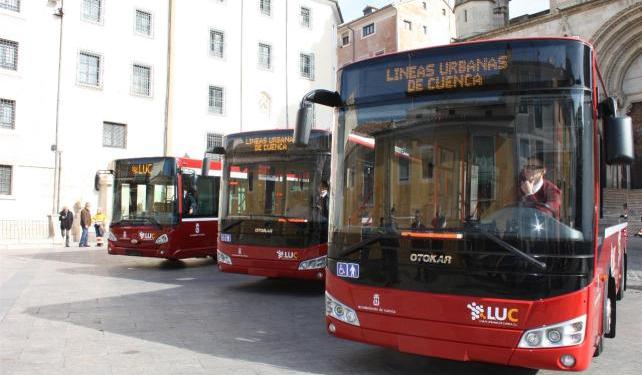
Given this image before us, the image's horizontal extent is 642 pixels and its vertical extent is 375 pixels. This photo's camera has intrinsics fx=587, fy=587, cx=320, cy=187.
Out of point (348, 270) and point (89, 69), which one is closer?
point (348, 270)

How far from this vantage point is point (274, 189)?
998cm

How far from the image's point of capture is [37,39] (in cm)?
2644

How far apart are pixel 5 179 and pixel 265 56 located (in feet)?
52.6

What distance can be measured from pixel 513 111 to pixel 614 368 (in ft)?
9.51

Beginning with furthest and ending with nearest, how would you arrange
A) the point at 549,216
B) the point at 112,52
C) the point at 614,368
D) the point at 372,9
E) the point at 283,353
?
the point at 372,9
the point at 112,52
the point at 283,353
the point at 614,368
the point at 549,216

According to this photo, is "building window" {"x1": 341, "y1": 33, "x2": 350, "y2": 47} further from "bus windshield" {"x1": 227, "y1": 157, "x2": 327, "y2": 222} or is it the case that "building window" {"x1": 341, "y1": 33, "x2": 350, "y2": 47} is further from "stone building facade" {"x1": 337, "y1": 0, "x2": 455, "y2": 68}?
"bus windshield" {"x1": 227, "y1": 157, "x2": 327, "y2": 222}

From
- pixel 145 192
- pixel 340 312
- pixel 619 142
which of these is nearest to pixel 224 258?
pixel 145 192

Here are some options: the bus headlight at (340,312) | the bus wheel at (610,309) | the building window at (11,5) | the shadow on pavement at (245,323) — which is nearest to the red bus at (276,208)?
the shadow on pavement at (245,323)

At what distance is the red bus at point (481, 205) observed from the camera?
435cm

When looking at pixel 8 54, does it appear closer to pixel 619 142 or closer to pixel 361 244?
pixel 361 244

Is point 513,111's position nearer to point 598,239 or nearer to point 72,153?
point 598,239

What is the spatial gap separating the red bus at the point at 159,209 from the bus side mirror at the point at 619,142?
1060 cm

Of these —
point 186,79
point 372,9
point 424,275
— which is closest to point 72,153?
point 186,79

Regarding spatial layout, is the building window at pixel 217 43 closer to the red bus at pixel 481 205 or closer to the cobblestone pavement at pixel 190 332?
the cobblestone pavement at pixel 190 332
